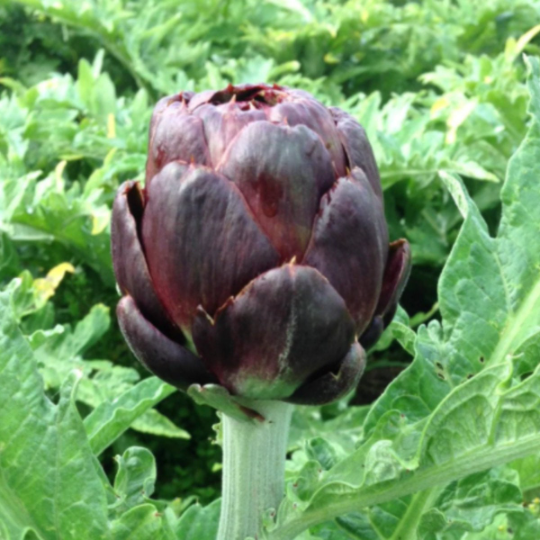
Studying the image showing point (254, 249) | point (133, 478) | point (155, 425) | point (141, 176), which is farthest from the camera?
point (141, 176)

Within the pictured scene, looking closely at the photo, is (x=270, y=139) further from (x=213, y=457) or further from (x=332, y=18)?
(x=332, y=18)

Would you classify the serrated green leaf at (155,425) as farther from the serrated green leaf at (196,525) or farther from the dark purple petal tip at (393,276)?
the dark purple petal tip at (393,276)

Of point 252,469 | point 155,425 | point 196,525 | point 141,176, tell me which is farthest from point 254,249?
point 141,176

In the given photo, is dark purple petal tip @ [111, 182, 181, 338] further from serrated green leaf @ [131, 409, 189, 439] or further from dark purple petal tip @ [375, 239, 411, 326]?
serrated green leaf @ [131, 409, 189, 439]

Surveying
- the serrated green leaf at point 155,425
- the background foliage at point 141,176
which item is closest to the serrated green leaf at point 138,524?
the background foliage at point 141,176

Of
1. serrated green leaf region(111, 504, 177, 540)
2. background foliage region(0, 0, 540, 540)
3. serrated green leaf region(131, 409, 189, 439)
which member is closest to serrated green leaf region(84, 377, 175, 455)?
background foliage region(0, 0, 540, 540)

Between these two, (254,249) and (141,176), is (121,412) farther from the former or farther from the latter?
(141,176)
